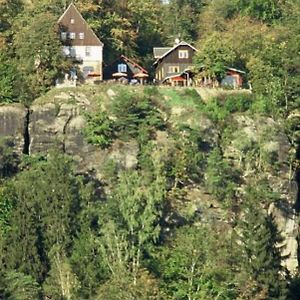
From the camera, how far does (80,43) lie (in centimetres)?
7475

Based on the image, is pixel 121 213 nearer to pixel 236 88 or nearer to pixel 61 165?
pixel 61 165

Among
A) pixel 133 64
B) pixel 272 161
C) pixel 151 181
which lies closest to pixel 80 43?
pixel 133 64

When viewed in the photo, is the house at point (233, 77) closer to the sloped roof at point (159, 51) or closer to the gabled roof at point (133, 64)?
the gabled roof at point (133, 64)

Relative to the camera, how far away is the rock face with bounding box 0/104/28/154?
222 feet

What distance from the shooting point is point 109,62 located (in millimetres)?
77500

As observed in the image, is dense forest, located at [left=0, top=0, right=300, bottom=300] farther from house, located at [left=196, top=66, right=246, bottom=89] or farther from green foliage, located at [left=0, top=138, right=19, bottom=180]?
house, located at [left=196, top=66, right=246, bottom=89]

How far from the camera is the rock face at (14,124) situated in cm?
6756

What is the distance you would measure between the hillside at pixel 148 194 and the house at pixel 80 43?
4.32 m

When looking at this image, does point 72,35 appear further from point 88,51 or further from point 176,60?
point 176,60

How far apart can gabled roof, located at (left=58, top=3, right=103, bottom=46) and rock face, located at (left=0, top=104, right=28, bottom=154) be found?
8203mm

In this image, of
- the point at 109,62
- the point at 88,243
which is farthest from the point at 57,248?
the point at 109,62

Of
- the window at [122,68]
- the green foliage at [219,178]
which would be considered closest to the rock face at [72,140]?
the green foliage at [219,178]

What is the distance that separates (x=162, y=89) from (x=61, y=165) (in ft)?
34.5

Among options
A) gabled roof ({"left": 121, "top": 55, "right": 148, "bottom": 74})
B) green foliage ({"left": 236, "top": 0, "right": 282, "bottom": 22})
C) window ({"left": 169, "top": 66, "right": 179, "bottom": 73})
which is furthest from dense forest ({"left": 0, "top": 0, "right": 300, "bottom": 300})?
green foliage ({"left": 236, "top": 0, "right": 282, "bottom": 22})
